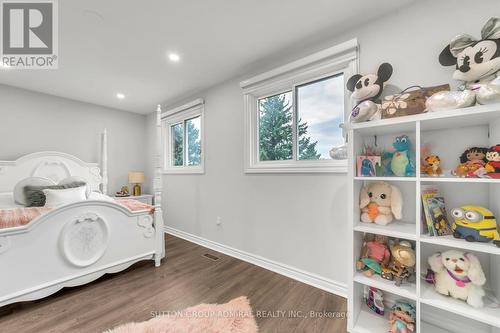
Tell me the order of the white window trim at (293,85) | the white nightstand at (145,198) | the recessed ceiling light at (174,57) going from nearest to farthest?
the white window trim at (293,85) → the recessed ceiling light at (174,57) → the white nightstand at (145,198)

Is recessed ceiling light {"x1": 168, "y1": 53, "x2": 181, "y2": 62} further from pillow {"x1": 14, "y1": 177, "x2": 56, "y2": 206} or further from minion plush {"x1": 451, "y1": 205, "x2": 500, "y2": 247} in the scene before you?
minion plush {"x1": 451, "y1": 205, "x2": 500, "y2": 247}

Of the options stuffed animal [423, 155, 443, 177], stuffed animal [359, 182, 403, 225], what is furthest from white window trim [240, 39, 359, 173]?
stuffed animal [423, 155, 443, 177]

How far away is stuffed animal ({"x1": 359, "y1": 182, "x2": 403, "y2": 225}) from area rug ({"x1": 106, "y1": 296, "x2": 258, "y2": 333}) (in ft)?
3.82

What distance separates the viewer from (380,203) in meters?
1.53

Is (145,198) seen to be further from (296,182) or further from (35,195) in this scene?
(296,182)

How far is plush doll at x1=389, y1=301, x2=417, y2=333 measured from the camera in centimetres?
132

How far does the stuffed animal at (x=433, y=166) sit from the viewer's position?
135cm

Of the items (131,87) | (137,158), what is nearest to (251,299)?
(131,87)

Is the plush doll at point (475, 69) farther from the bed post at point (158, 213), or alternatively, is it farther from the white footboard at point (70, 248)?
the white footboard at point (70, 248)

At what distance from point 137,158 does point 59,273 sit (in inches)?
111

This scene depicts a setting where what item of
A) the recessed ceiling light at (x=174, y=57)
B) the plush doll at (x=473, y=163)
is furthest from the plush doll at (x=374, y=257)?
the recessed ceiling light at (x=174, y=57)

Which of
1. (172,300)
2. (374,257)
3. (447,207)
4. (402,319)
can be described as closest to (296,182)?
(374,257)

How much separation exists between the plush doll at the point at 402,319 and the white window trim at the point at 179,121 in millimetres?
2558

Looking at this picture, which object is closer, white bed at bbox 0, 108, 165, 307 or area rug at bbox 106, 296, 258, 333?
area rug at bbox 106, 296, 258, 333
